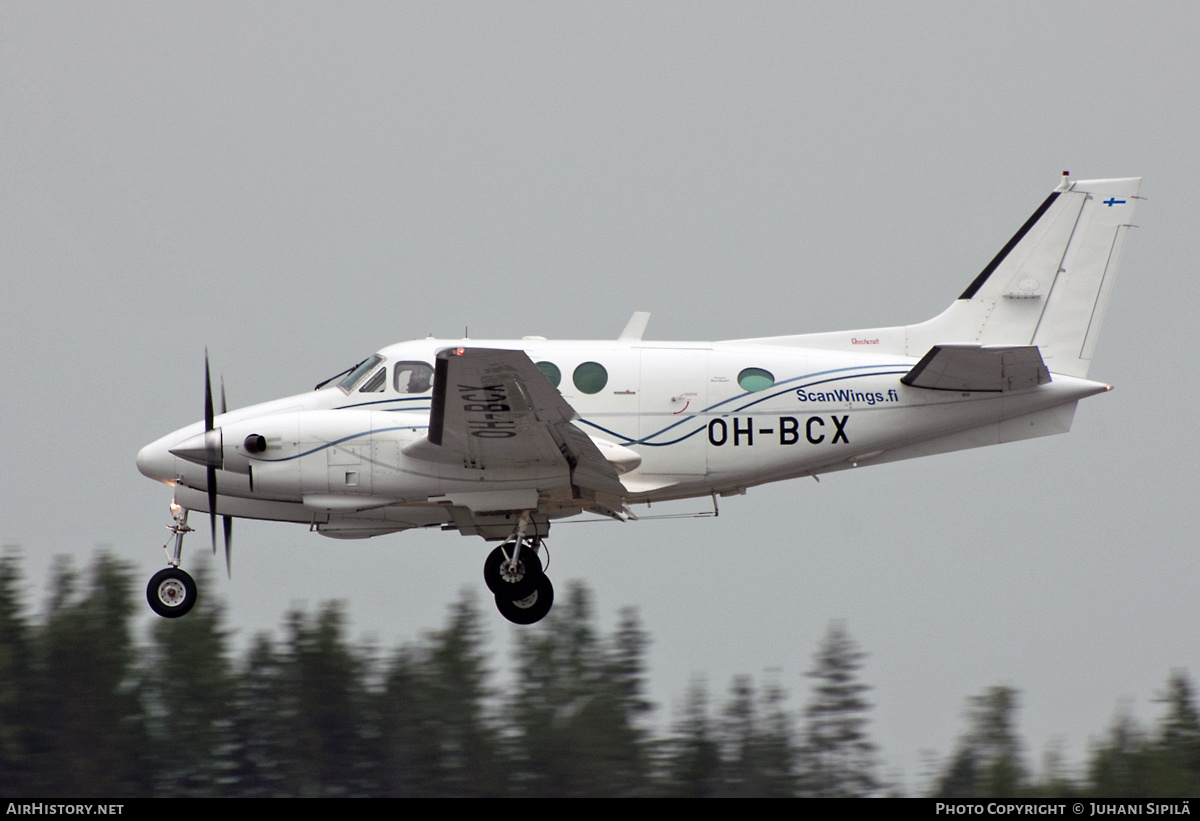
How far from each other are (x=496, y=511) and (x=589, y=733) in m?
18.3

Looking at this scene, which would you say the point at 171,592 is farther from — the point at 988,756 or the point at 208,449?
the point at 988,756

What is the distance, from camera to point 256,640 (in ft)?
123

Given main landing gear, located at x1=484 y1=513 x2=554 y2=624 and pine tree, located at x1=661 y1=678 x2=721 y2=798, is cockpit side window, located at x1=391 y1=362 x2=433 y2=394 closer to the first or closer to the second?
main landing gear, located at x1=484 y1=513 x2=554 y2=624

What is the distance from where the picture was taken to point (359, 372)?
56.6 ft

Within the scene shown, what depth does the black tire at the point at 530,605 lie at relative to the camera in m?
17.6

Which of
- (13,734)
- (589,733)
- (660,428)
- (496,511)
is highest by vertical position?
(660,428)

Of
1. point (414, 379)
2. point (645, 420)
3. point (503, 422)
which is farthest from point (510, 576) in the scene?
point (414, 379)

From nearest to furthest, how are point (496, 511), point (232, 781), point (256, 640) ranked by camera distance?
point (496, 511) → point (232, 781) → point (256, 640)

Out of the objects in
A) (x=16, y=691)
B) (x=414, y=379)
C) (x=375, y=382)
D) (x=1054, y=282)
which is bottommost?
(x=16, y=691)

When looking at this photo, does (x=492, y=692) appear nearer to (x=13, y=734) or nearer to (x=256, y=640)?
(x=256, y=640)

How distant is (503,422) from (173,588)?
4.77m

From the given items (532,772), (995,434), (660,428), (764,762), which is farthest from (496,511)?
(764,762)

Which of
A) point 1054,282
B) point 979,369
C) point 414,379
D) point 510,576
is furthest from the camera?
point 1054,282

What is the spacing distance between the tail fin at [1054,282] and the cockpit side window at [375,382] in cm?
659
